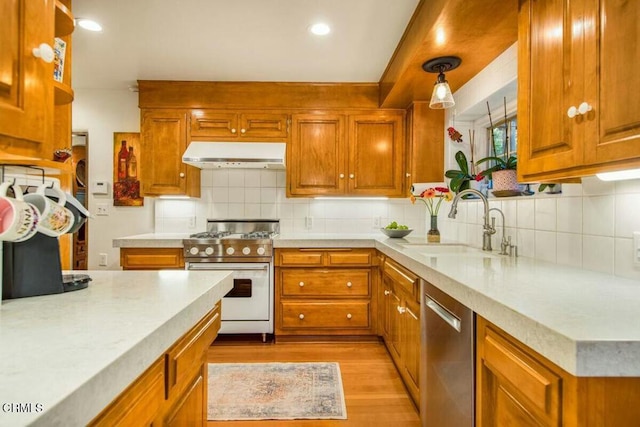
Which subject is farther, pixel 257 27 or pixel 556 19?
pixel 257 27

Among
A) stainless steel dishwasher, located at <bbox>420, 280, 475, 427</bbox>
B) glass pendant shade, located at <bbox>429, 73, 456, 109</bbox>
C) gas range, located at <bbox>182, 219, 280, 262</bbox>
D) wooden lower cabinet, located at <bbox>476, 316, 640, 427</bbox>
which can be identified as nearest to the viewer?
wooden lower cabinet, located at <bbox>476, 316, 640, 427</bbox>

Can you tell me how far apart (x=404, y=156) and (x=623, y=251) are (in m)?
2.05

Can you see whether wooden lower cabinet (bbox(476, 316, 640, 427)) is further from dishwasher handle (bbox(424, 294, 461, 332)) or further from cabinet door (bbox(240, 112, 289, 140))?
cabinet door (bbox(240, 112, 289, 140))

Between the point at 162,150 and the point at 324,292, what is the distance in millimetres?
1954

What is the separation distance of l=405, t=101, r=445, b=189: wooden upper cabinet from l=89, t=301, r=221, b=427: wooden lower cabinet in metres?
2.27

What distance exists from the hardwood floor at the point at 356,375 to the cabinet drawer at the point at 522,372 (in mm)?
1057

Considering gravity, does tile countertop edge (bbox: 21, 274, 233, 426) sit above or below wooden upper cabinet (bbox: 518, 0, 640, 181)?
below

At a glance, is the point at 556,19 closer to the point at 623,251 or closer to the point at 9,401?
the point at 623,251

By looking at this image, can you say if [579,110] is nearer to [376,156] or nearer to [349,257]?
[349,257]

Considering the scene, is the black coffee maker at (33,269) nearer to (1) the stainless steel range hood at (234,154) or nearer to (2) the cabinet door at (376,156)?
(1) the stainless steel range hood at (234,154)

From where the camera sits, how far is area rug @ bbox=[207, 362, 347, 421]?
6.15 feet

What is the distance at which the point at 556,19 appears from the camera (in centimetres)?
115

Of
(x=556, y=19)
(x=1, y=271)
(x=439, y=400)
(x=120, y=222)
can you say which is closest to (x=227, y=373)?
(x=439, y=400)

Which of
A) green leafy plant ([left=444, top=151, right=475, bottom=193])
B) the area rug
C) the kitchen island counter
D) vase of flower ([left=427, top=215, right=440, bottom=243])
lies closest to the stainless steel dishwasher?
the area rug
